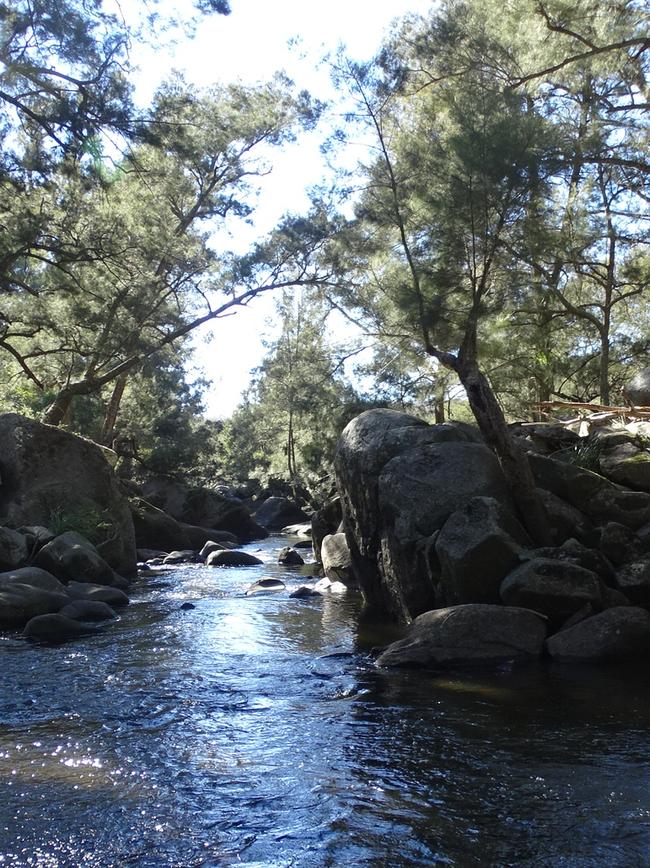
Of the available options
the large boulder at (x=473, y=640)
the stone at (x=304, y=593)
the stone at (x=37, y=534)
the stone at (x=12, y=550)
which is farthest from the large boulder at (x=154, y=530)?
the large boulder at (x=473, y=640)

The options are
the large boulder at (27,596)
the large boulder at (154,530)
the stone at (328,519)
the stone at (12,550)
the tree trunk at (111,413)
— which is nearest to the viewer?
the large boulder at (27,596)

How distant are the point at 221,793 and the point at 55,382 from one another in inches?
646

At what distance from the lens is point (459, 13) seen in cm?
1081

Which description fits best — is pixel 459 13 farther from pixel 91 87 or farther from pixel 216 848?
pixel 216 848

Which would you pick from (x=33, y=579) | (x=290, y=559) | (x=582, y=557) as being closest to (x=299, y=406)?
(x=290, y=559)

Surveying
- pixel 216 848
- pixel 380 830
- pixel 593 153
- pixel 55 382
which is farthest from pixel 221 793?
pixel 55 382

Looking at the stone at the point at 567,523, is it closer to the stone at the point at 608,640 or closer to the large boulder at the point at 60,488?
the stone at the point at 608,640

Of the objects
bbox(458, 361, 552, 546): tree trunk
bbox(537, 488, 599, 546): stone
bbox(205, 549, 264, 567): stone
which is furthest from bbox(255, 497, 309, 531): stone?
bbox(537, 488, 599, 546): stone

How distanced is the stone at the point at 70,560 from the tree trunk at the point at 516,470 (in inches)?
248

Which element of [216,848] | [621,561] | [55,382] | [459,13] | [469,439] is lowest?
[216,848]

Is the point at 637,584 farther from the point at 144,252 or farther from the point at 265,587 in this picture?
the point at 144,252

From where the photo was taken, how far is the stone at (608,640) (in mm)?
7449

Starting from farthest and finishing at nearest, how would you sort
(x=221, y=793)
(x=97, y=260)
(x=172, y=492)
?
(x=172, y=492), (x=97, y=260), (x=221, y=793)

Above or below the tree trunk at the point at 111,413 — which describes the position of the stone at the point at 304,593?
below
